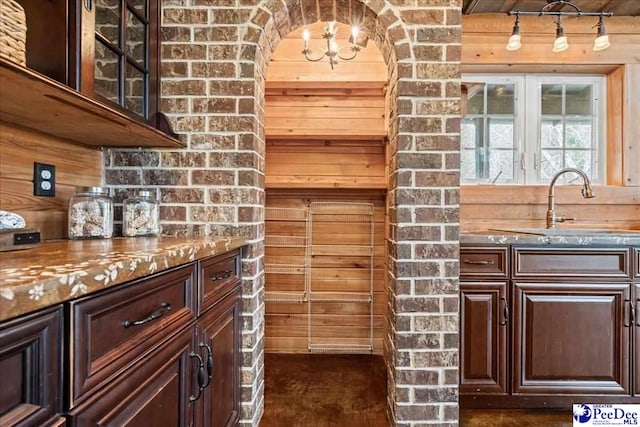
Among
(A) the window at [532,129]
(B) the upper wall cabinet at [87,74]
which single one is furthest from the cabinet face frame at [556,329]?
(B) the upper wall cabinet at [87,74]

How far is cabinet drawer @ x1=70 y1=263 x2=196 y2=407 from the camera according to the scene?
680 millimetres

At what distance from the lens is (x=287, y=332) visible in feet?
9.54

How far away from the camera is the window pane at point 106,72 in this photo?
1.22 meters

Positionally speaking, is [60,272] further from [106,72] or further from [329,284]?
[329,284]

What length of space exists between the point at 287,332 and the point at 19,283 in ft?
8.17

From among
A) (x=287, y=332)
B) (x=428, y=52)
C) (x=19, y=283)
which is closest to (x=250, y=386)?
(x=287, y=332)

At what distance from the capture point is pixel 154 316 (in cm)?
94

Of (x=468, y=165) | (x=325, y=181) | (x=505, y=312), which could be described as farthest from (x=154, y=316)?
(x=468, y=165)

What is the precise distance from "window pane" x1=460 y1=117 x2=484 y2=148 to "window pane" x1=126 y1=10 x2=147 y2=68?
2.20 meters

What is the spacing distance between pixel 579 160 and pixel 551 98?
1.67 ft

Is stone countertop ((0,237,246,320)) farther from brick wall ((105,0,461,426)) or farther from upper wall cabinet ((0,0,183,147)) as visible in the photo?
brick wall ((105,0,461,426))

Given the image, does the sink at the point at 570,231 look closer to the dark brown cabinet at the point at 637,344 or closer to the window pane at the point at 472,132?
the dark brown cabinet at the point at 637,344

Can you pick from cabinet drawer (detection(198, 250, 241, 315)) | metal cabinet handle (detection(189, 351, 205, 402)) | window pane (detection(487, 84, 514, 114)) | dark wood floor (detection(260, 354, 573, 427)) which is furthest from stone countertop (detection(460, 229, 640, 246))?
metal cabinet handle (detection(189, 351, 205, 402))

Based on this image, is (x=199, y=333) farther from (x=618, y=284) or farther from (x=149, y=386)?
(x=618, y=284)
